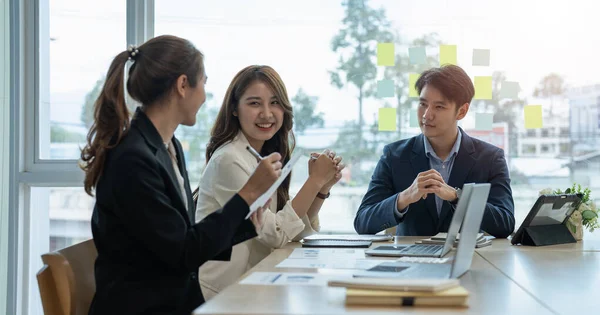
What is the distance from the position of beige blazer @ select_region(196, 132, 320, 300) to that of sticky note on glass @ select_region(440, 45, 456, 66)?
1402 millimetres

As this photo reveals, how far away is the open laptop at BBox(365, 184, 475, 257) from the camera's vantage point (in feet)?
5.66

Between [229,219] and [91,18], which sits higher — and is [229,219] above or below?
below

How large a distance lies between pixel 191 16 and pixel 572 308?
9.12ft

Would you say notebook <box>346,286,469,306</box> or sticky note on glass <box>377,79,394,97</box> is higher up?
sticky note on glass <box>377,79,394,97</box>

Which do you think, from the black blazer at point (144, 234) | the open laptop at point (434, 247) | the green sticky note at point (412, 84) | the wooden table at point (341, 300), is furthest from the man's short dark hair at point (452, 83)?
the black blazer at point (144, 234)

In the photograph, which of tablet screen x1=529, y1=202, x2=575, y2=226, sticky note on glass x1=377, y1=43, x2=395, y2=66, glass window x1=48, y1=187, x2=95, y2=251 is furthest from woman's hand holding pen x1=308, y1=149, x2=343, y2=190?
glass window x1=48, y1=187, x2=95, y2=251

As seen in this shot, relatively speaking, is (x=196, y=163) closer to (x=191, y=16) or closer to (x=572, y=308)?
(x=191, y=16)

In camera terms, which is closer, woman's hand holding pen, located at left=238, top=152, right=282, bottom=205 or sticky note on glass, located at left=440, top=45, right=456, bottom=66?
woman's hand holding pen, located at left=238, top=152, right=282, bottom=205

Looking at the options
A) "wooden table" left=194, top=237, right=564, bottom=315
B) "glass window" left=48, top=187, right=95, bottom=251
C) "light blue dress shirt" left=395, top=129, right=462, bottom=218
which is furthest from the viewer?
"glass window" left=48, top=187, right=95, bottom=251

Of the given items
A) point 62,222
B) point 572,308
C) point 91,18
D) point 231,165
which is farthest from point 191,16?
point 572,308

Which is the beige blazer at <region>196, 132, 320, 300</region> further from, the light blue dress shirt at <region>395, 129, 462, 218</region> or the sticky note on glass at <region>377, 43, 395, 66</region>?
the sticky note on glass at <region>377, 43, 395, 66</region>

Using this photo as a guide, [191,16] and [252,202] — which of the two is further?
[191,16]

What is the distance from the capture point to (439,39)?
138 inches

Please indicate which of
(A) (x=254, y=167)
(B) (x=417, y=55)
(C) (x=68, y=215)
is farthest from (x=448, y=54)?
(C) (x=68, y=215)
